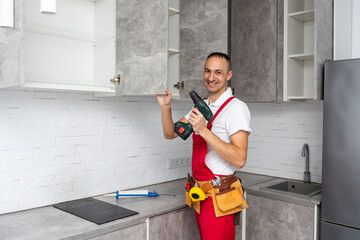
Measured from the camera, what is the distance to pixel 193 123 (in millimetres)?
1934

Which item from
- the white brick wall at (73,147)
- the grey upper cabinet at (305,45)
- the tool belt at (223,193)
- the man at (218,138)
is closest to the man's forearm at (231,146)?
the man at (218,138)

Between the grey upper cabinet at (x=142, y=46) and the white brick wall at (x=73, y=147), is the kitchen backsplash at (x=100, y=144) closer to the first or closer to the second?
the white brick wall at (x=73, y=147)

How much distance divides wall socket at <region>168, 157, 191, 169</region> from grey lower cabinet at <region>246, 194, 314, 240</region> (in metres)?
0.77

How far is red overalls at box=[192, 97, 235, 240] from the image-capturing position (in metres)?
2.12

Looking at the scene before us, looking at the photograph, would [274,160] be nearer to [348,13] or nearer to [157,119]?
[157,119]

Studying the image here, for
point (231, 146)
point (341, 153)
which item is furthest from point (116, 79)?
point (341, 153)

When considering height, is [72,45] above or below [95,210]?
above

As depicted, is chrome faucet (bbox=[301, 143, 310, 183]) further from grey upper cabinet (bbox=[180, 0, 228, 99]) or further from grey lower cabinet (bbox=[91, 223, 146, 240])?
grey lower cabinet (bbox=[91, 223, 146, 240])

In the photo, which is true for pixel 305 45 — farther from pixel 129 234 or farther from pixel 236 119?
pixel 129 234

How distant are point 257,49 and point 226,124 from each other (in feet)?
4.29

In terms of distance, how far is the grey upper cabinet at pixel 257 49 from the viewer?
3.04m

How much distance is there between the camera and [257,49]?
3129mm

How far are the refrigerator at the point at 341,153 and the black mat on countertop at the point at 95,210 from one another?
1.42 m

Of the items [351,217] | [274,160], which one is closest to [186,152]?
[274,160]
